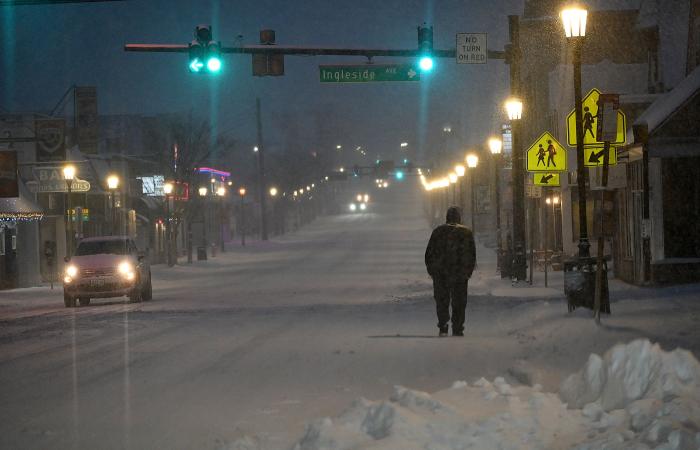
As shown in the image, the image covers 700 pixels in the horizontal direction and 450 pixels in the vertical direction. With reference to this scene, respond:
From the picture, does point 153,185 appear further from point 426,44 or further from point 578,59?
point 578,59

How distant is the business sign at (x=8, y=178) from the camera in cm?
3306

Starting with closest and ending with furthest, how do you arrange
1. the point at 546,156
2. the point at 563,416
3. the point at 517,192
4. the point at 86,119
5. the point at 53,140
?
the point at 563,416, the point at 546,156, the point at 517,192, the point at 53,140, the point at 86,119

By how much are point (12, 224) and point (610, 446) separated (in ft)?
116

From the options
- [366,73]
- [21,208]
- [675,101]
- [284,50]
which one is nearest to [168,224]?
[21,208]

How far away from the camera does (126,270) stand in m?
25.3

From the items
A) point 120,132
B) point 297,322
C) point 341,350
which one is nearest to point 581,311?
point 341,350

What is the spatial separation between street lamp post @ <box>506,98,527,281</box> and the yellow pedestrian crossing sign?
4.61 m

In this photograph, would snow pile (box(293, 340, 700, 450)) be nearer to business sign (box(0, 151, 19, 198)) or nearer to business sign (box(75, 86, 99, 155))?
business sign (box(0, 151, 19, 198))

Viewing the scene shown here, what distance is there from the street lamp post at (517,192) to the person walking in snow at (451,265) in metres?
13.0

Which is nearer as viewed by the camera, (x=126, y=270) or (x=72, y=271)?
(x=72, y=271)

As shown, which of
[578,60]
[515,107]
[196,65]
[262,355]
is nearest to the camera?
[262,355]

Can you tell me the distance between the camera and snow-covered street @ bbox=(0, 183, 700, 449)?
888 centimetres

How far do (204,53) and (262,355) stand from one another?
10.7m

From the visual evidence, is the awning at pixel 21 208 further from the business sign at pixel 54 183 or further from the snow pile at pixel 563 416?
the snow pile at pixel 563 416
